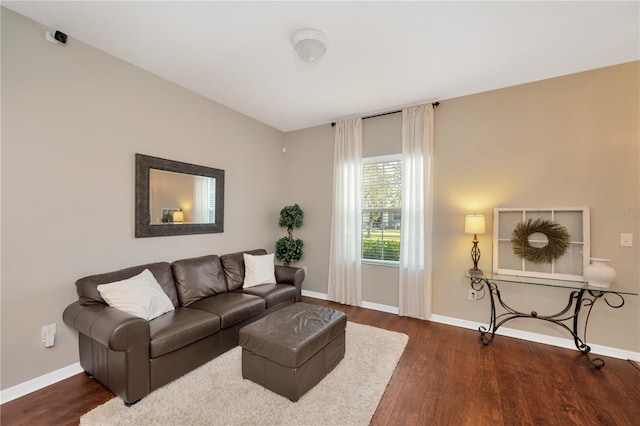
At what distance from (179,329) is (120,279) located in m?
0.79

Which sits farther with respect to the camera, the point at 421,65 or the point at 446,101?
the point at 446,101

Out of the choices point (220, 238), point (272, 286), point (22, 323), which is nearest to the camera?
point (22, 323)

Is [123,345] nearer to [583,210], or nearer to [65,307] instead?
[65,307]

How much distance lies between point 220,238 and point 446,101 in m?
3.55

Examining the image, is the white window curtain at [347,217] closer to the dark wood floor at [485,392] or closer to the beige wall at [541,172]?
the beige wall at [541,172]

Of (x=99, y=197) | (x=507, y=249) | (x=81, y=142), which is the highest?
(x=81, y=142)

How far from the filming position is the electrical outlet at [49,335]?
2.09m

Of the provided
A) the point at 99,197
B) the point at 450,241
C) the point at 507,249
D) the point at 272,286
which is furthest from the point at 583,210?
the point at 99,197

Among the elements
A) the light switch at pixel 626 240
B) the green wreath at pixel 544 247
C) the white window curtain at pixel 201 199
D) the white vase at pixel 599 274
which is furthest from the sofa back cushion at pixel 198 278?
the light switch at pixel 626 240

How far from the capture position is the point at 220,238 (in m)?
3.60

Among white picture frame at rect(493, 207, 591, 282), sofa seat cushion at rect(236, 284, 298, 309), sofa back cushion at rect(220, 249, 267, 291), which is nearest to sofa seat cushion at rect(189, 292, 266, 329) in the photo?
sofa seat cushion at rect(236, 284, 298, 309)

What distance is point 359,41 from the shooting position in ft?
7.41

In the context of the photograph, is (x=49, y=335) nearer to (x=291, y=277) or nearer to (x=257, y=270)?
(x=257, y=270)

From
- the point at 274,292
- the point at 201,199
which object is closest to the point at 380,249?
the point at 274,292
